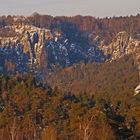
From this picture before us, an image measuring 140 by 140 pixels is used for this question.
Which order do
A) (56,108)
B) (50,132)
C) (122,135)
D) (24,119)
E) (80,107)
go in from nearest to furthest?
(122,135), (50,132), (80,107), (24,119), (56,108)

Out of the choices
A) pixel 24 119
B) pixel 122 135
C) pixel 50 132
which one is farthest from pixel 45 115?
pixel 122 135

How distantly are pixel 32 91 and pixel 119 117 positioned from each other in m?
50.5

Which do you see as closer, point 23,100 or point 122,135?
point 122,135

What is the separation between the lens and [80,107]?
105 m

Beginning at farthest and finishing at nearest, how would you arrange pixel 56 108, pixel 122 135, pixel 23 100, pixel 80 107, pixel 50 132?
pixel 23 100, pixel 56 108, pixel 80 107, pixel 50 132, pixel 122 135

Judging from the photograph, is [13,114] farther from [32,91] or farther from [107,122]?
[107,122]

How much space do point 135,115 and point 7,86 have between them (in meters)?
59.4

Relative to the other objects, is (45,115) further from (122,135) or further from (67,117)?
(122,135)

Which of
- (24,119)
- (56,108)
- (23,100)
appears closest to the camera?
(24,119)

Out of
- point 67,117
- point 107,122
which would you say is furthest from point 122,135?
point 67,117

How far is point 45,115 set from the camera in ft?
388

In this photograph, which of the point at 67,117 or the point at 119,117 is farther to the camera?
the point at 67,117

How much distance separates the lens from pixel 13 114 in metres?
116

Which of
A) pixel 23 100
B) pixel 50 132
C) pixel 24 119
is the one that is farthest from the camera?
pixel 23 100
